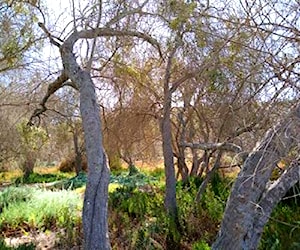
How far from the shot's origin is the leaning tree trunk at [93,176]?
504 cm

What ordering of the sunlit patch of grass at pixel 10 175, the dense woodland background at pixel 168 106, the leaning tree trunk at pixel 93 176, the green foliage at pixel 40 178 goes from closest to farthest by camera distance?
the dense woodland background at pixel 168 106 → the leaning tree trunk at pixel 93 176 → the green foliage at pixel 40 178 → the sunlit patch of grass at pixel 10 175

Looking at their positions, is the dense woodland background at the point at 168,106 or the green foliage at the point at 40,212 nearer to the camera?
the dense woodland background at the point at 168,106

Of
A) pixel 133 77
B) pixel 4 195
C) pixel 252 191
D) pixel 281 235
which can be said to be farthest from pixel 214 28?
pixel 4 195

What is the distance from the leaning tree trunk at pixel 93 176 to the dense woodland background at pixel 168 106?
0.04ft

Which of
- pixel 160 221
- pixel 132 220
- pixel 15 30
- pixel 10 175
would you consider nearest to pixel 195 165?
pixel 132 220

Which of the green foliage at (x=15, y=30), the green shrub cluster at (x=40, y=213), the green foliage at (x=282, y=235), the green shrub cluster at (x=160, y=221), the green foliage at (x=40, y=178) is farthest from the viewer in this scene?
the green foliage at (x=40, y=178)

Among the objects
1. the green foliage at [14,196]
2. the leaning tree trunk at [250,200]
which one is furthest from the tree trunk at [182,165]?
the leaning tree trunk at [250,200]

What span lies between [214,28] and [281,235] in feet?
9.03

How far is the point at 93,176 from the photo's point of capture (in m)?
5.21

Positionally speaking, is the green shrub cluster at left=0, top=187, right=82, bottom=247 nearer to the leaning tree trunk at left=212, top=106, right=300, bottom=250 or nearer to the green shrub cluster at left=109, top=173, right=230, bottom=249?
the green shrub cluster at left=109, top=173, right=230, bottom=249

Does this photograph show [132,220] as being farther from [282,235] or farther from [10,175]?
[10,175]

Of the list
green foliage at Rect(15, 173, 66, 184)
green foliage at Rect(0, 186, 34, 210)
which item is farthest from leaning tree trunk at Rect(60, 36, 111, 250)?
green foliage at Rect(15, 173, 66, 184)

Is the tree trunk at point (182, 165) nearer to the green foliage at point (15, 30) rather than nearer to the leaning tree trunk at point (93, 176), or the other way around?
the green foliage at point (15, 30)

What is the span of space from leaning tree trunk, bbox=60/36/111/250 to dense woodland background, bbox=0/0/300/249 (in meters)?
→ 0.01
